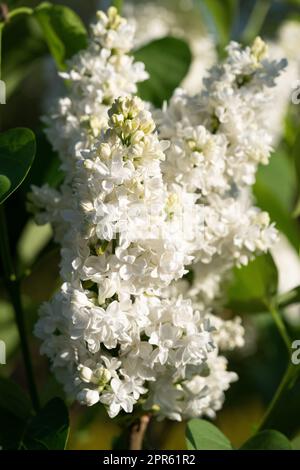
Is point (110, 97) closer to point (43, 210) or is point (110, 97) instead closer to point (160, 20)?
point (43, 210)

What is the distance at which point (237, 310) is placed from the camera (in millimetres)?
849

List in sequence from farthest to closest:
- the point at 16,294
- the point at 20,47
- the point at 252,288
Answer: the point at 20,47 < the point at 252,288 < the point at 16,294

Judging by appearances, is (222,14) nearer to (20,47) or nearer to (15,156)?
(20,47)

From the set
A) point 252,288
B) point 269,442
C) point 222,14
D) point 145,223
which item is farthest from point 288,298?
point 222,14

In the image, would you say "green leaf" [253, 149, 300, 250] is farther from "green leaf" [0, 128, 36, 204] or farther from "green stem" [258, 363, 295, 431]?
"green leaf" [0, 128, 36, 204]

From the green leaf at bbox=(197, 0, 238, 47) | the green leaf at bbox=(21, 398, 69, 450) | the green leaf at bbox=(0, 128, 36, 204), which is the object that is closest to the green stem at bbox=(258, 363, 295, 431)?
the green leaf at bbox=(21, 398, 69, 450)

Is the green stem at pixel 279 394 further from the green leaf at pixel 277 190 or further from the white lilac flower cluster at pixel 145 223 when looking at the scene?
the green leaf at pixel 277 190

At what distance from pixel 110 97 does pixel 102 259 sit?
0.19 metres

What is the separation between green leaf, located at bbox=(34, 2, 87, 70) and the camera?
29.5 inches

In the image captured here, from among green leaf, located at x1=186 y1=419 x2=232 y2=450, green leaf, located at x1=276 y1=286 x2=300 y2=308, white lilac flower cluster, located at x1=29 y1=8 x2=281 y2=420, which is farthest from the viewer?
green leaf, located at x1=276 y1=286 x2=300 y2=308

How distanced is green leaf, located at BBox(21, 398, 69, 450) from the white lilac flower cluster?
3cm

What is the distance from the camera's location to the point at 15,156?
591mm

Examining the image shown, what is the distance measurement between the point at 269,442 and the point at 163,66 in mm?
447

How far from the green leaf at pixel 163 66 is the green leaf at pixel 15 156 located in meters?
0.25
